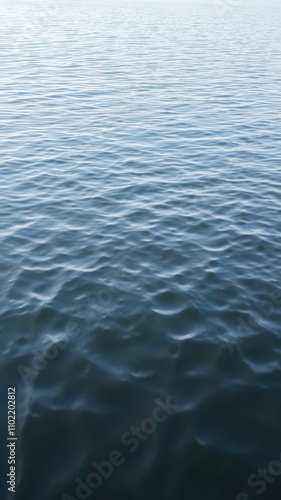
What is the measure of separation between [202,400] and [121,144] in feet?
67.4

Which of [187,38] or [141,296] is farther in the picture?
[187,38]

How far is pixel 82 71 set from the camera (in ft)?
161

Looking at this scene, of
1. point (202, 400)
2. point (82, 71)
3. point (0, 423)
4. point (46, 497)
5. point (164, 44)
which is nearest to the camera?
point (46, 497)

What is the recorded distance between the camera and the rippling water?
11.1 metres

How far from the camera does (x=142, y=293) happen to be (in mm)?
16438

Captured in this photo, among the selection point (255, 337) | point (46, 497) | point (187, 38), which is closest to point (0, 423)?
point (46, 497)

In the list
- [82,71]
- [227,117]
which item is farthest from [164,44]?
[227,117]

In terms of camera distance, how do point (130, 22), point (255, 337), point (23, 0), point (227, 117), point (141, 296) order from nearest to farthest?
point (255, 337) → point (141, 296) → point (227, 117) → point (130, 22) → point (23, 0)

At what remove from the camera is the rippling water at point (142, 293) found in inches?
439

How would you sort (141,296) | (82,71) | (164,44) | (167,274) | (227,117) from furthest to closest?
(164,44) < (82,71) < (227,117) < (167,274) < (141,296)

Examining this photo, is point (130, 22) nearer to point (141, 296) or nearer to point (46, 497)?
point (141, 296)

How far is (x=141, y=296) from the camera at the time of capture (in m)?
16.3

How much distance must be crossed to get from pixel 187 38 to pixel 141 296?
65.3m

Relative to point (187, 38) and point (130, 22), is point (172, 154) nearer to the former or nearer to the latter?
point (187, 38)
